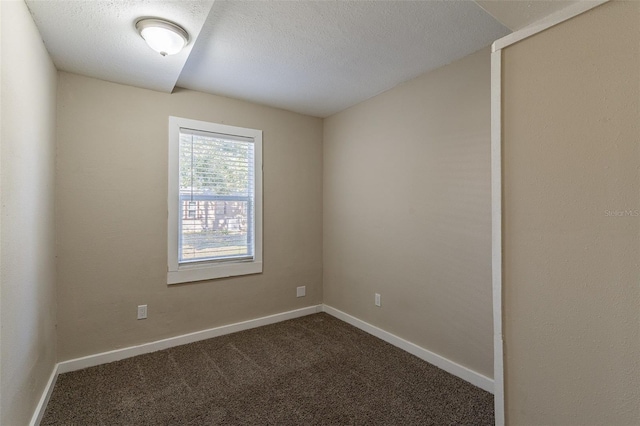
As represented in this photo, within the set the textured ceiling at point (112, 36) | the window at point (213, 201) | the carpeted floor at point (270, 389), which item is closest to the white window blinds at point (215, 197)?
the window at point (213, 201)

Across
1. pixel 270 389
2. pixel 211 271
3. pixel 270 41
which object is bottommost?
pixel 270 389

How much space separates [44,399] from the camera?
1.96 metres

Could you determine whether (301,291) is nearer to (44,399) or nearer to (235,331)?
(235,331)

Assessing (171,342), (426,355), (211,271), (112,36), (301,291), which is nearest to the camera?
(112,36)

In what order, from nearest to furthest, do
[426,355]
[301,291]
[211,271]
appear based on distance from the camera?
[426,355]
[211,271]
[301,291]

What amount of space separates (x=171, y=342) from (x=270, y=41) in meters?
2.74

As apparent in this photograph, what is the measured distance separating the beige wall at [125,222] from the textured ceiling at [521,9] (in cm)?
260

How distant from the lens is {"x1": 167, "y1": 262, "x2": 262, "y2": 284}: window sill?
2912mm

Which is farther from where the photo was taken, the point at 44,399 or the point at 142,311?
the point at 142,311

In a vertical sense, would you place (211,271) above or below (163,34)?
below

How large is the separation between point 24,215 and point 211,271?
1.64 meters

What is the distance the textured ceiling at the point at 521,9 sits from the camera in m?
1.11

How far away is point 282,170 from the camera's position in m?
3.55

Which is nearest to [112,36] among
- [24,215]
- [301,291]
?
[24,215]
